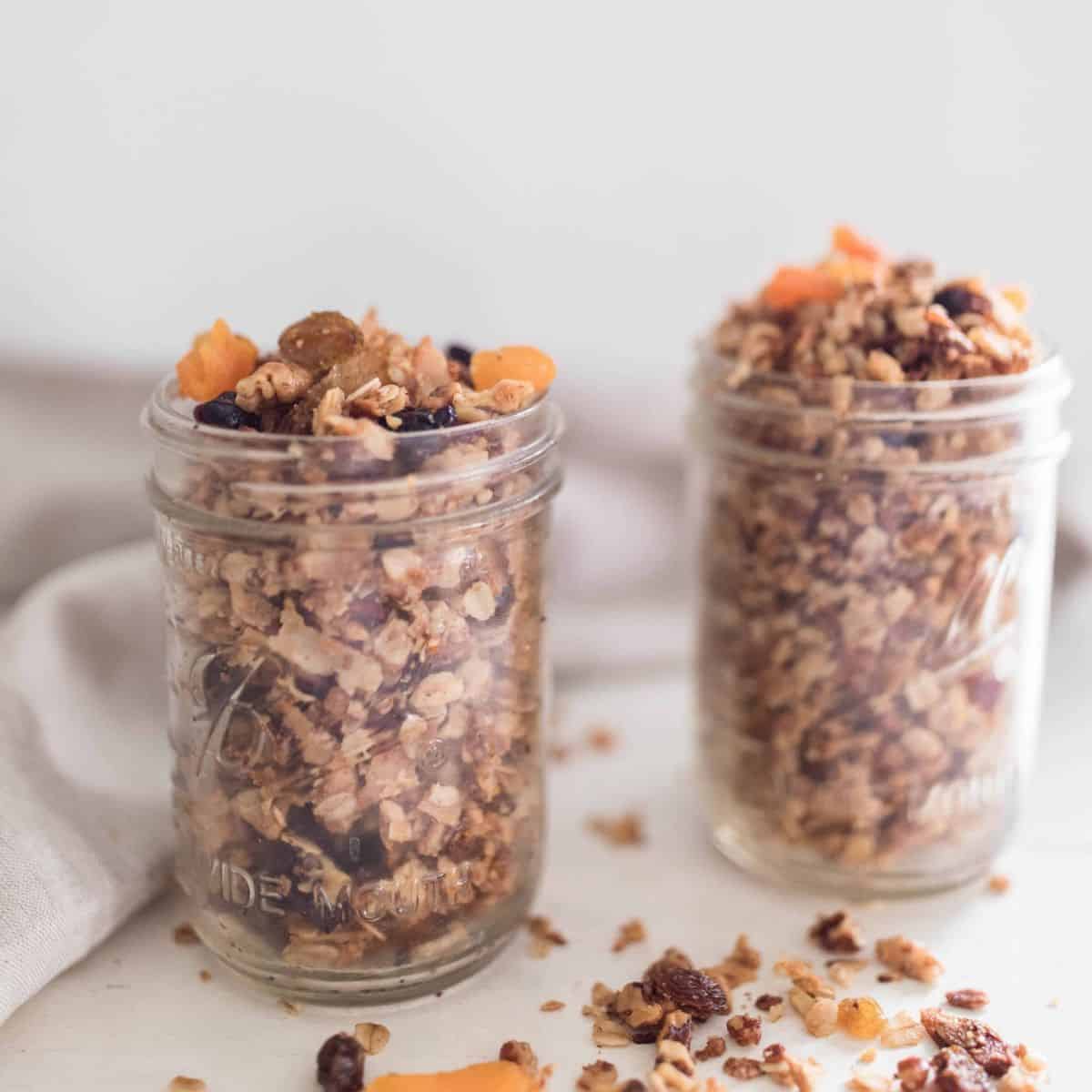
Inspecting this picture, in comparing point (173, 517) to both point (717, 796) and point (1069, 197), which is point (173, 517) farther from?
point (1069, 197)

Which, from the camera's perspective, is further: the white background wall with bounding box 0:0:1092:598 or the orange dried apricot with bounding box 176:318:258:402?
the white background wall with bounding box 0:0:1092:598

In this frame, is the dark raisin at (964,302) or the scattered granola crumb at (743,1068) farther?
the dark raisin at (964,302)

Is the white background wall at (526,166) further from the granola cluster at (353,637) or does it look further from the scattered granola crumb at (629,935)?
the scattered granola crumb at (629,935)

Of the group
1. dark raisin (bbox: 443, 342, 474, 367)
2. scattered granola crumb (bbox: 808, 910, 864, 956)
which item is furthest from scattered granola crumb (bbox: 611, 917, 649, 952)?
dark raisin (bbox: 443, 342, 474, 367)

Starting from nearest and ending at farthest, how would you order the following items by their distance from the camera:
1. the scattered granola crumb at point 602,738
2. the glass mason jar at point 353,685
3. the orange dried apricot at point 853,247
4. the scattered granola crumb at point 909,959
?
the glass mason jar at point 353,685
the scattered granola crumb at point 909,959
the orange dried apricot at point 853,247
the scattered granola crumb at point 602,738

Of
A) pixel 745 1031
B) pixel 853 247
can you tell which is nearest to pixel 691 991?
pixel 745 1031

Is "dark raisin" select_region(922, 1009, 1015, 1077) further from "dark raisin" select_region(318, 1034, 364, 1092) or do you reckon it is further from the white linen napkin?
the white linen napkin

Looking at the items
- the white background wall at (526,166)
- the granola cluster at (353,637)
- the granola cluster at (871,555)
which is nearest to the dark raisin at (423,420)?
the granola cluster at (353,637)
